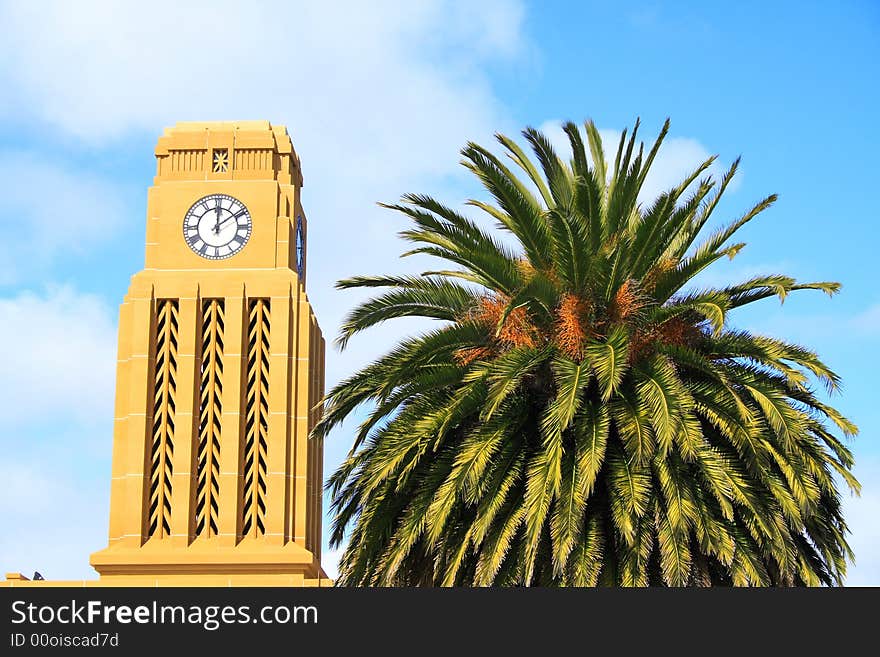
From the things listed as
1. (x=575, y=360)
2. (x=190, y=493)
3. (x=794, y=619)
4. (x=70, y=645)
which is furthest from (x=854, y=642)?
(x=190, y=493)

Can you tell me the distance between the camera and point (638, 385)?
23.7 m

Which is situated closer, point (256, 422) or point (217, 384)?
point (256, 422)

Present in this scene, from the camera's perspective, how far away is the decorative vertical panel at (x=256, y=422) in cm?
4209

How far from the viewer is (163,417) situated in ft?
140

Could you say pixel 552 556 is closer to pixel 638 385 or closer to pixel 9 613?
pixel 638 385

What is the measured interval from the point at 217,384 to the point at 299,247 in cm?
575

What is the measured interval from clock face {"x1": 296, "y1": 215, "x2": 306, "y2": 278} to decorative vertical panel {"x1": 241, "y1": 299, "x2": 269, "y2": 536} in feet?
8.99

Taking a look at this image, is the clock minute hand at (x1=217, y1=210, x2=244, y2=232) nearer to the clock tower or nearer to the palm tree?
the clock tower

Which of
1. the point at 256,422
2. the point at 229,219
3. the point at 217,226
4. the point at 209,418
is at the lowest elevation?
the point at 256,422

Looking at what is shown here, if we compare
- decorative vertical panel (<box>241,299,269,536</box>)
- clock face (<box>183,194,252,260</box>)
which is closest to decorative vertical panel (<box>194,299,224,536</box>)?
decorative vertical panel (<box>241,299,269,536</box>)

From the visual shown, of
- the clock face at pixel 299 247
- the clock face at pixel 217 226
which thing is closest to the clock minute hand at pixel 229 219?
the clock face at pixel 217 226

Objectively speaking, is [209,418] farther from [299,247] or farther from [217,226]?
[299,247]

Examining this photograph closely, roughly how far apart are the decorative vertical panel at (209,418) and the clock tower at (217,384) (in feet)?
0.14

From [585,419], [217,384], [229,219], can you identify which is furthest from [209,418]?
[585,419]
